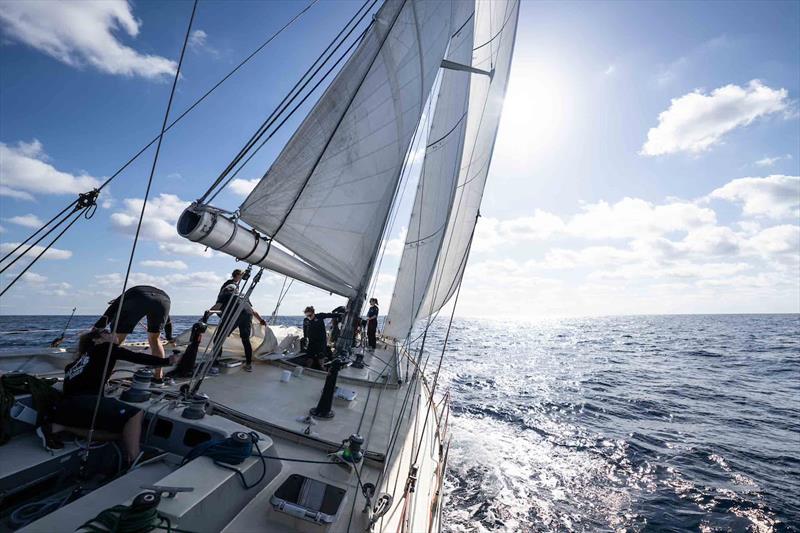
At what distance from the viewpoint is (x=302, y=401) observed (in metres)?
4.18

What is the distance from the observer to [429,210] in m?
9.99

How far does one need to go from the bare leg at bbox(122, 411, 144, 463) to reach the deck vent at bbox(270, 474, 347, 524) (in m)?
1.23

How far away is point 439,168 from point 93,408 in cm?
870

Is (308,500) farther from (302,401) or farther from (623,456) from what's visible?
(623,456)

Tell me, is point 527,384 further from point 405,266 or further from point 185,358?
point 185,358

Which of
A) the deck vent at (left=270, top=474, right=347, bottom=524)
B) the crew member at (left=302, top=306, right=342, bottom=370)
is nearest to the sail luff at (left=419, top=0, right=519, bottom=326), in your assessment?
the crew member at (left=302, top=306, right=342, bottom=370)

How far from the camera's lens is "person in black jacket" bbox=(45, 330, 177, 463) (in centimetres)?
243

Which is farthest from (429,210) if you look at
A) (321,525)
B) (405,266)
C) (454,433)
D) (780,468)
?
(780,468)

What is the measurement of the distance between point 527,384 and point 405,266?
26.4 feet

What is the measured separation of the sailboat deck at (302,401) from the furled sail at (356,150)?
1.80 meters

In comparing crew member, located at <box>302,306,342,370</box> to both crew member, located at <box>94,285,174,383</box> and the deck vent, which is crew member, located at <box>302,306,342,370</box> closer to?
crew member, located at <box>94,285,174,383</box>

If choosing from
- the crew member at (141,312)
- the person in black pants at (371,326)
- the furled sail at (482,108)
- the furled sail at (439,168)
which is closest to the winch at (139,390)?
the crew member at (141,312)

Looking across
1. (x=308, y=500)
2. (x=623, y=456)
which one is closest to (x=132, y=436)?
(x=308, y=500)

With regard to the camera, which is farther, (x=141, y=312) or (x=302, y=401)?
(x=302, y=401)
